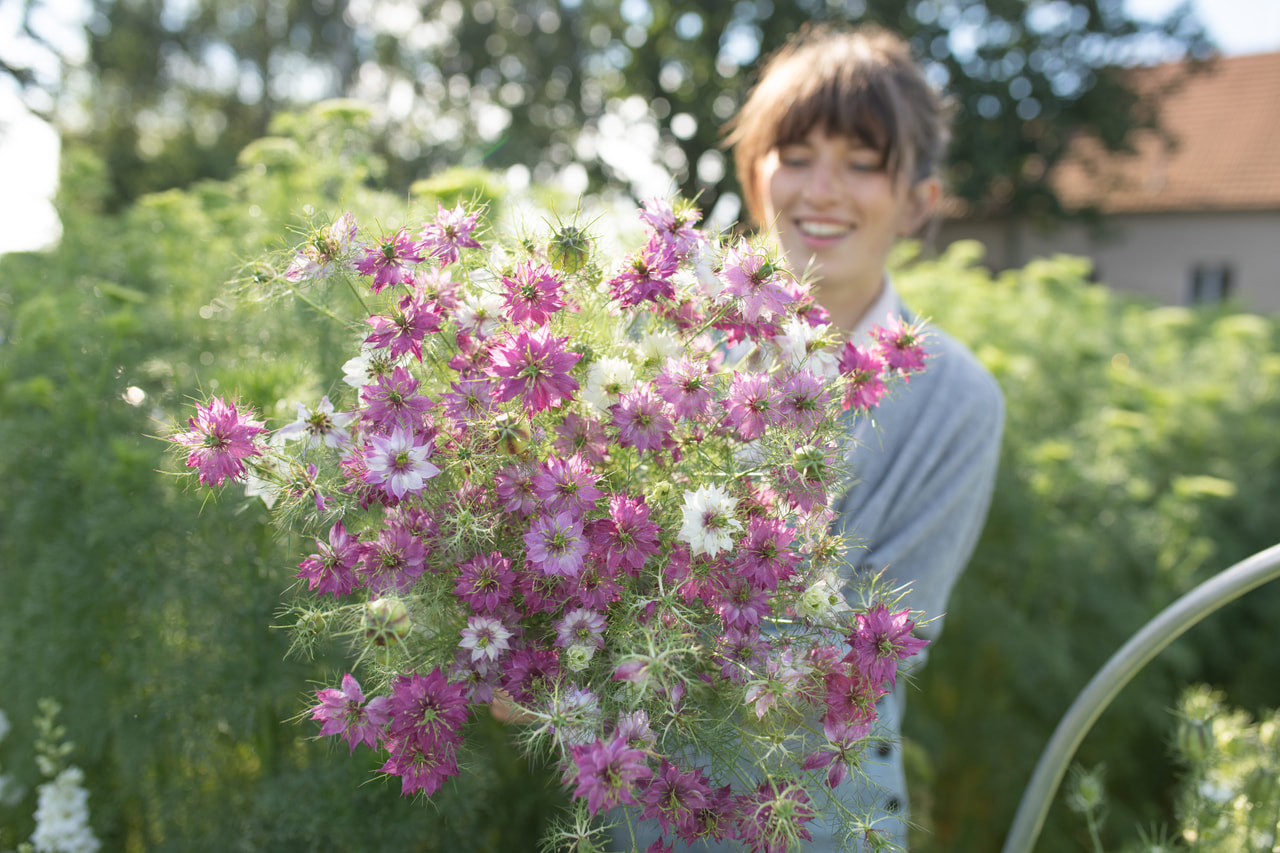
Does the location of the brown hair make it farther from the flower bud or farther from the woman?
the flower bud

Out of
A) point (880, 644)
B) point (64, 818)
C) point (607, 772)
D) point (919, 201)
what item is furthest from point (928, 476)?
point (64, 818)

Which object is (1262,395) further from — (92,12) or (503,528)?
(92,12)

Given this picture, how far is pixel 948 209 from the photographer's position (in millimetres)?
16109

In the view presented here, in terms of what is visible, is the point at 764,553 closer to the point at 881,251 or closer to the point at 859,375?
the point at 859,375

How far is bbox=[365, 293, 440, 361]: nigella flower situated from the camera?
83cm

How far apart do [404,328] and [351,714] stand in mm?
369

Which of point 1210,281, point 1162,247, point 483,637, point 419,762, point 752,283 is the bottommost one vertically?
point 1210,281

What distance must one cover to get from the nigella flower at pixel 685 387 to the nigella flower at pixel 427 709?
0.33 metres

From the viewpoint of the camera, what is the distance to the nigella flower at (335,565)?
0.85 metres

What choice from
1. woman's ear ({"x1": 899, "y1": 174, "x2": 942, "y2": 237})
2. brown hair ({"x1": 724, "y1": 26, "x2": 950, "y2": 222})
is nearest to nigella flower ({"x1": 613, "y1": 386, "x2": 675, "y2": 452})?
brown hair ({"x1": 724, "y1": 26, "x2": 950, "y2": 222})

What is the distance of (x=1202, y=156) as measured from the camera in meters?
16.8

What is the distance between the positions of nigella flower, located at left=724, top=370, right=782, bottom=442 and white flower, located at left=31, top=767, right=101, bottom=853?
5.21 ft

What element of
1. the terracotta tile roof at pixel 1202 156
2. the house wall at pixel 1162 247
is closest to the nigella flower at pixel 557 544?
the house wall at pixel 1162 247

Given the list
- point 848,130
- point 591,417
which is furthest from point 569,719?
point 848,130
